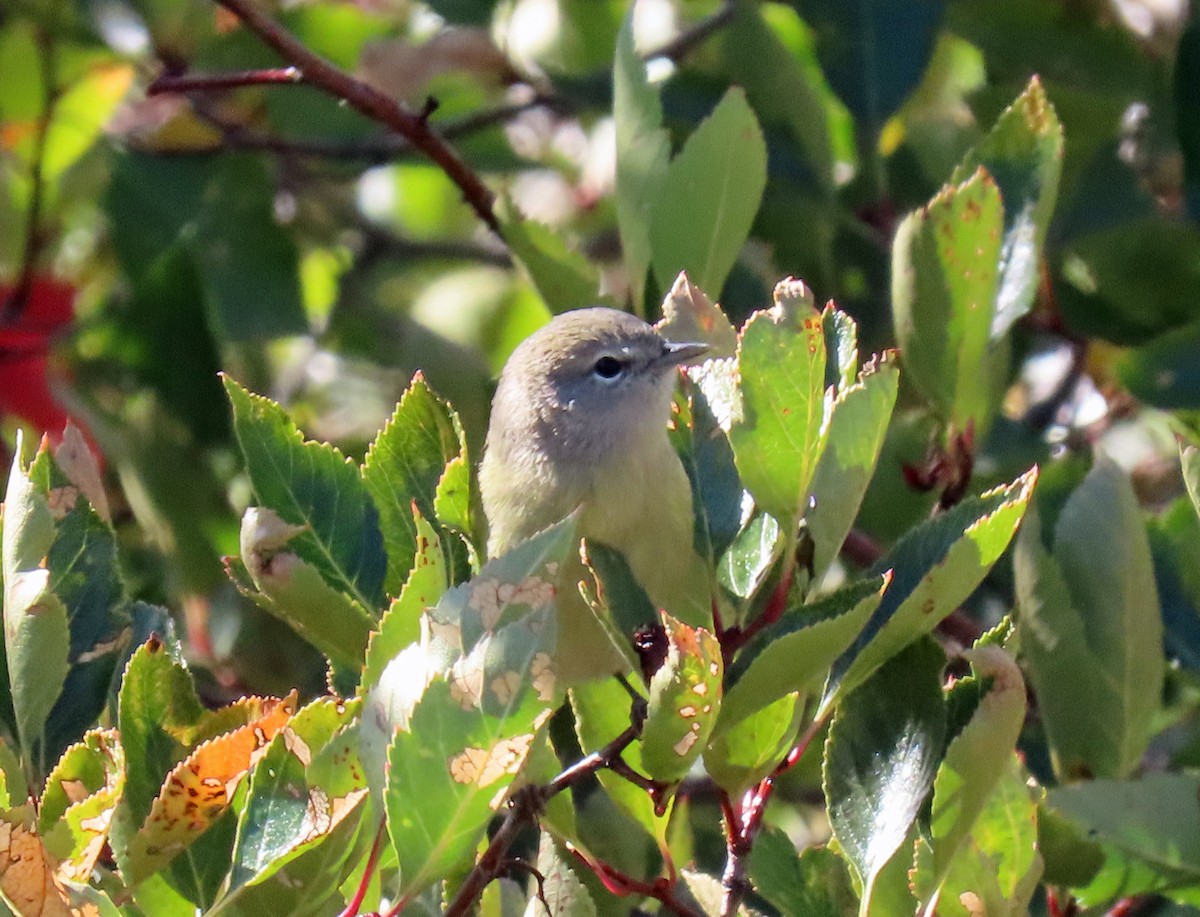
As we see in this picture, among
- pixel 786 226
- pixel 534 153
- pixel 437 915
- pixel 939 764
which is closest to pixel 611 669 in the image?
pixel 437 915

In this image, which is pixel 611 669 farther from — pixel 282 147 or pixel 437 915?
pixel 282 147

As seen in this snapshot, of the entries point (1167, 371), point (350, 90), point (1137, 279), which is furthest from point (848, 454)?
point (1137, 279)

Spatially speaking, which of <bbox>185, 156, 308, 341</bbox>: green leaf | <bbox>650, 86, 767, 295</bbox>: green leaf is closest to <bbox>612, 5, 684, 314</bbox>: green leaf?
<bbox>650, 86, 767, 295</bbox>: green leaf

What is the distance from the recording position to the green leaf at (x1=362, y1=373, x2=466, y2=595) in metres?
1.82

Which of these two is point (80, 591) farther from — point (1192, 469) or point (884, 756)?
point (1192, 469)

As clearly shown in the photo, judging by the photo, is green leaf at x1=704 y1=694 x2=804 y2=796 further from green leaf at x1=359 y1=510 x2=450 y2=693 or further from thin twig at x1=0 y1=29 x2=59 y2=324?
thin twig at x1=0 y1=29 x2=59 y2=324

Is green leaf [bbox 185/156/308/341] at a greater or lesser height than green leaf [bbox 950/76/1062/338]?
lesser

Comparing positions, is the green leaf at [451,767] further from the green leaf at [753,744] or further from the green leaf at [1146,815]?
the green leaf at [1146,815]

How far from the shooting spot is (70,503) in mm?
1789

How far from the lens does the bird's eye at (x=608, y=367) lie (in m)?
2.81

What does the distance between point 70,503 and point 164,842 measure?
1.52 feet

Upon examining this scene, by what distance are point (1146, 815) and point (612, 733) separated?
2.02ft

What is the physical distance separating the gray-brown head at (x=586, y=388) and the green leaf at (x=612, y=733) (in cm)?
59

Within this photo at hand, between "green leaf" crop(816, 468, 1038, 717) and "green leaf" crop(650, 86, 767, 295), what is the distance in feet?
1.89
